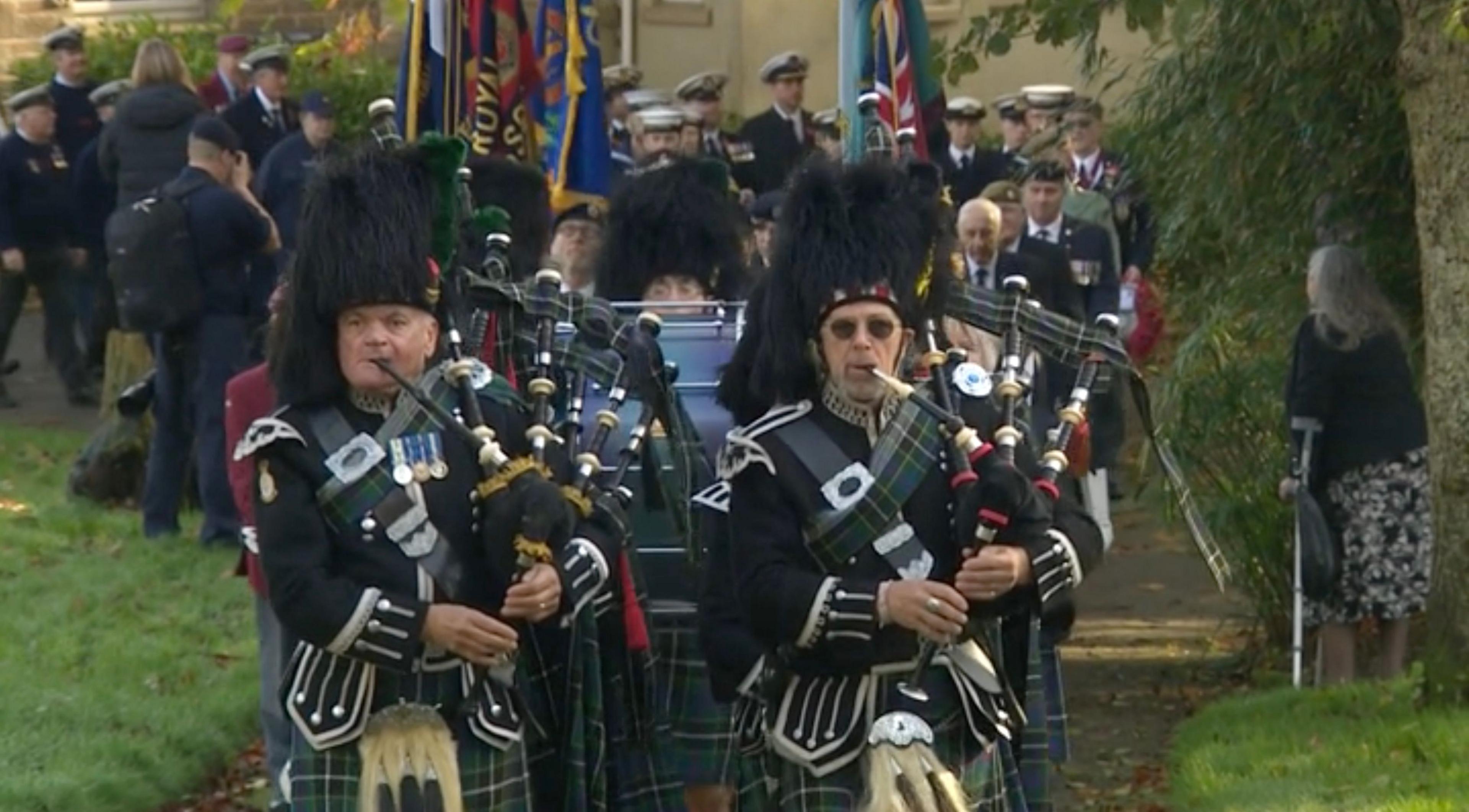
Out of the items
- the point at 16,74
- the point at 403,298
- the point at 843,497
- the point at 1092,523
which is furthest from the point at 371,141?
the point at 16,74

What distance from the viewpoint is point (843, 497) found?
17.4ft

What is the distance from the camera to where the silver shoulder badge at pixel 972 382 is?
18.2 ft

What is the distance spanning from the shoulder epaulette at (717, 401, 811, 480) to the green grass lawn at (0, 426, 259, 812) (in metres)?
3.07

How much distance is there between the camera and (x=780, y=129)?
16031 mm

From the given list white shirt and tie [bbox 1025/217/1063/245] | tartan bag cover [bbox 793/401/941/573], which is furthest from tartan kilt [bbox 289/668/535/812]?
white shirt and tie [bbox 1025/217/1063/245]

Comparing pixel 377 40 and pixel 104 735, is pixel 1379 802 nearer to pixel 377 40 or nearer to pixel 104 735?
pixel 104 735

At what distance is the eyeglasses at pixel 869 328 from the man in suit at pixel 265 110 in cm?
1077

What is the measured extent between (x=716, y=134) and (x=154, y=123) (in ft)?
10.0

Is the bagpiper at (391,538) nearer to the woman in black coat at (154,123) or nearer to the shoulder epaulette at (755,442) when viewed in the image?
the shoulder epaulette at (755,442)

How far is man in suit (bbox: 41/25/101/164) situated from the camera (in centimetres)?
1638

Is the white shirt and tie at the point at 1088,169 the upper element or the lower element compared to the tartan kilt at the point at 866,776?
upper

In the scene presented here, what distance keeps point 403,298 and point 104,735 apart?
363 cm

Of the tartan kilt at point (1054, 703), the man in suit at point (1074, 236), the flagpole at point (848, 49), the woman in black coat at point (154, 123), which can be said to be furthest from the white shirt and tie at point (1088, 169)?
the tartan kilt at point (1054, 703)

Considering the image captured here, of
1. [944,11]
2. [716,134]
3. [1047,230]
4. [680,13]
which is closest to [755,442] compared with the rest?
[1047,230]
